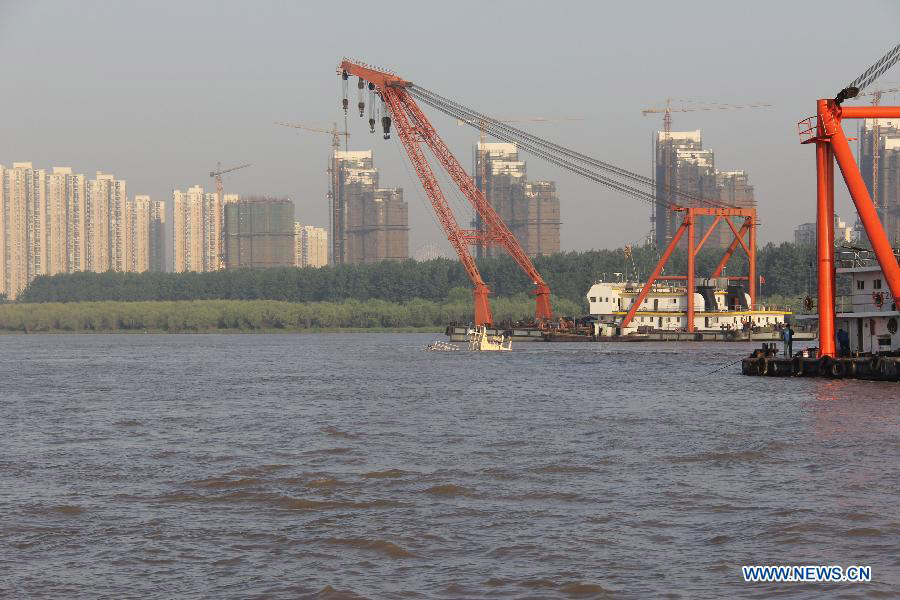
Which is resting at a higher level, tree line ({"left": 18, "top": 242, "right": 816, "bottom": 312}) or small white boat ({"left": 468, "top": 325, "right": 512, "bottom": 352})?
tree line ({"left": 18, "top": 242, "right": 816, "bottom": 312})

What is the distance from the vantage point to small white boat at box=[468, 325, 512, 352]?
95562 mm

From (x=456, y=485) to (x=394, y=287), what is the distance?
552 ft

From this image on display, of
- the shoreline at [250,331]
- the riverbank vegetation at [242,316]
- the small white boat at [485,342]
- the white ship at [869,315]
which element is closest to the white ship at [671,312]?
the small white boat at [485,342]

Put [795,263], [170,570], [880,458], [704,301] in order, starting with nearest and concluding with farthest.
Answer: [170,570] → [880,458] → [704,301] → [795,263]

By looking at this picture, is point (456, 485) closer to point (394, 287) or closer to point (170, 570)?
point (170, 570)

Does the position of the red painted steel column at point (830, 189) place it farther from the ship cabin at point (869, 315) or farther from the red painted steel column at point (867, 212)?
the ship cabin at point (869, 315)

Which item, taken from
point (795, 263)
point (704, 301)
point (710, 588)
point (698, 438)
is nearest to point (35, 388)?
point (698, 438)

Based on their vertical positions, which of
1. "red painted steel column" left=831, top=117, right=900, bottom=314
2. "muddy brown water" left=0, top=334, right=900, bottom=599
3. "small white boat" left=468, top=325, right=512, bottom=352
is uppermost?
"red painted steel column" left=831, top=117, right=900, bottom=314

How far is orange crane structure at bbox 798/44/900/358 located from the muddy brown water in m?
4.76

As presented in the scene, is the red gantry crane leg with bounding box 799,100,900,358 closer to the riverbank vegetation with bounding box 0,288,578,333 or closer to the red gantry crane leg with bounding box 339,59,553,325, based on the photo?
the red gantry crane leg with bounding box 339,59,553,325

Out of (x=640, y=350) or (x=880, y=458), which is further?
(x=640, y=350)

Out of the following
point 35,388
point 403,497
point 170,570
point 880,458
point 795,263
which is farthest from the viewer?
point 795,263

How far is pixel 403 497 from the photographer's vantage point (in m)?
21.3

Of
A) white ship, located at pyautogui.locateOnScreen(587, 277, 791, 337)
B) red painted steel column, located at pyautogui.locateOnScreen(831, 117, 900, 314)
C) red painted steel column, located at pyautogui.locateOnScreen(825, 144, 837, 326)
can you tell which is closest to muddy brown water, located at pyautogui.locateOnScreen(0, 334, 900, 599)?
red painted steel column, located at pyautogui.locateOnScreen(831, 117, 900, 314)
